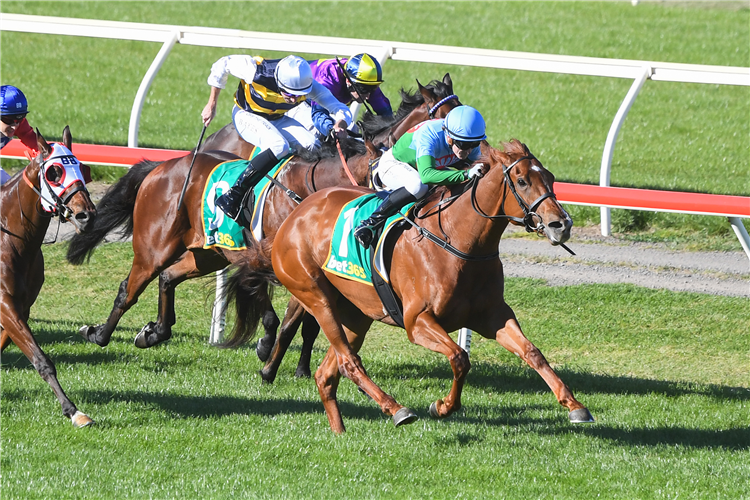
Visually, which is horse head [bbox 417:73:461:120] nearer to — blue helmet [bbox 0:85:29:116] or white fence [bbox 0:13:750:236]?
white fence [bbox 0:13:750:236]

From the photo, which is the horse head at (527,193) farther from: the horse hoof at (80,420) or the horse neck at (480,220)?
the horse hoof at (80,420)

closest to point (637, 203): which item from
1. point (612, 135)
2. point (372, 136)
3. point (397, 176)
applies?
point (612, 135)

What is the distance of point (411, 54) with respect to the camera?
9.88 metres

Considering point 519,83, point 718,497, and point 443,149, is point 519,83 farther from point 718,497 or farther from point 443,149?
point 718,497

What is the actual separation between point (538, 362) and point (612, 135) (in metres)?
5.48

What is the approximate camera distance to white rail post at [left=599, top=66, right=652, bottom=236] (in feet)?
31.8

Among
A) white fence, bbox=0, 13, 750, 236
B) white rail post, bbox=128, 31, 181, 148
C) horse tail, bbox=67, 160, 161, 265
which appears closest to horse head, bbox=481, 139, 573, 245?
horse tail, bbox=67, 160, 161, 265

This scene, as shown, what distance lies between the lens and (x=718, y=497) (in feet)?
15.8

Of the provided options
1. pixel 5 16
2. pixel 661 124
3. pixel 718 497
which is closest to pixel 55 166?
pixel 718 497

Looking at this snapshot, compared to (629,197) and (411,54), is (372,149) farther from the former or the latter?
(411,54)

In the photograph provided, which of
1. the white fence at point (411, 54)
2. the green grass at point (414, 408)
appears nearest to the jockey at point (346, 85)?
the white fence at point (411, 54)

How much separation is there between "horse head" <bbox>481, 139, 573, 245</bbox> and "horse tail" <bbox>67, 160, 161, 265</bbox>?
346 cm

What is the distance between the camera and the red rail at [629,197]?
8.26 metres

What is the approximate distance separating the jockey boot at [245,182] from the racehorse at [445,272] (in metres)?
0.88
